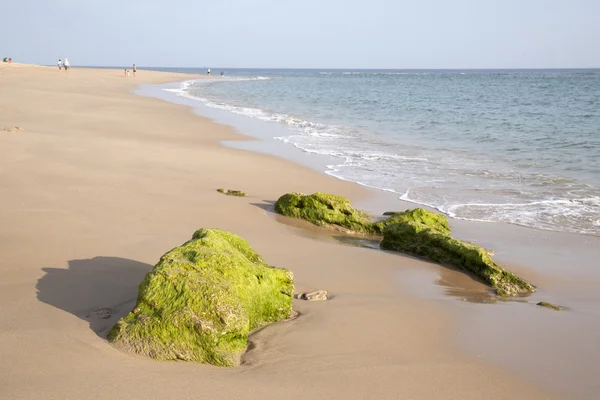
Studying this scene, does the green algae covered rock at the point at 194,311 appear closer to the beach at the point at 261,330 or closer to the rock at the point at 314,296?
the beach at the point at 261,330

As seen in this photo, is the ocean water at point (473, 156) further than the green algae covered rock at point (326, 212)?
Yes

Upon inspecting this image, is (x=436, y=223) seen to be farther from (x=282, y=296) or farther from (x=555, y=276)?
(x=282, y=296)

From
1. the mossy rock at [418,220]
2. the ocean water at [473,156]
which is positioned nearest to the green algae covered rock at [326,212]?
the mossy rock at [418,220]

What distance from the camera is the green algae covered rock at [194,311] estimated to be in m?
4.35

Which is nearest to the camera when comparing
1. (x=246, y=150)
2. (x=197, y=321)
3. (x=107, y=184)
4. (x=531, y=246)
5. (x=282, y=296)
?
(x=197, y=321)

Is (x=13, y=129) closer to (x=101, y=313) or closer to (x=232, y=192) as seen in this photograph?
(x=232, y=192)

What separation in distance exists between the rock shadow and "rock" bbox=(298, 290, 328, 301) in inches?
→ 64.3

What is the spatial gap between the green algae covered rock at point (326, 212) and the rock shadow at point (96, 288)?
10.8 ft

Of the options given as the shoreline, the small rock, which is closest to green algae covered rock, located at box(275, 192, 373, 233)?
the shoreline

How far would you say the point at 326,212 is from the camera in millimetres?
8953

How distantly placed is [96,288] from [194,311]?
161cm

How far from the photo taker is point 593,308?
605cm

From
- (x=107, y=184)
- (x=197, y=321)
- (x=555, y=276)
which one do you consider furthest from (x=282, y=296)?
(x=107, y=184)

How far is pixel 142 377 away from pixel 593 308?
4.58 metres
